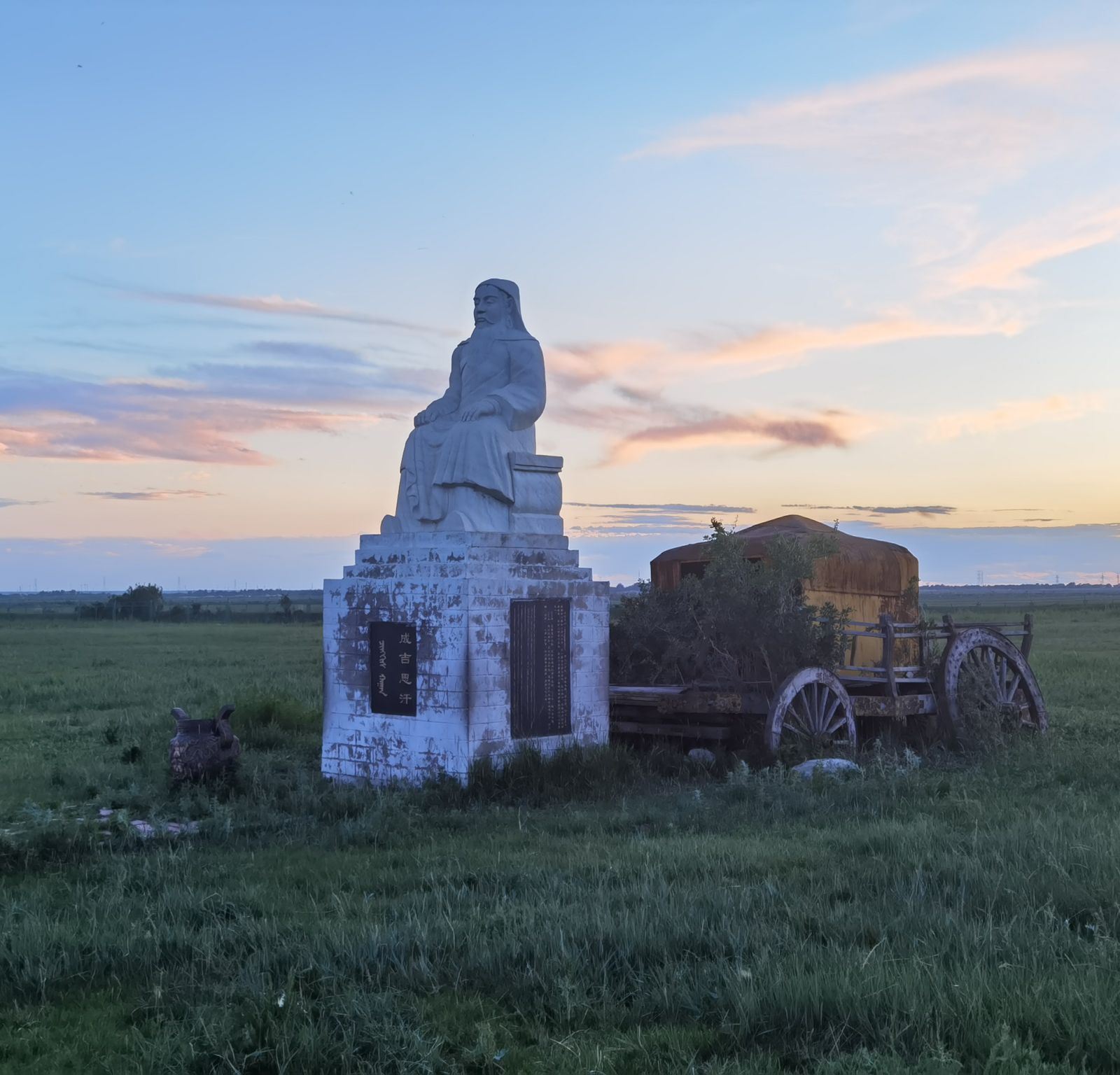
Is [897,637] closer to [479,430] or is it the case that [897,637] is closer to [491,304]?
[479,430]

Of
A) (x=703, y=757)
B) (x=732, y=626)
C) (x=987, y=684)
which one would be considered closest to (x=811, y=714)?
(x=703, y=757)

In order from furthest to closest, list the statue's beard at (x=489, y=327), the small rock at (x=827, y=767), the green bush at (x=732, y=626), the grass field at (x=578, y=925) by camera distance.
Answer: the green bush at (x=732, y=626) → the statue's beard at (x=489, y=327) → the small rock at (x=827, y=767) → the grass field at (x=578, y=925)

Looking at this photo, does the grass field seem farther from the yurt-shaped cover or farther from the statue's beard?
the yurt-shaped cover

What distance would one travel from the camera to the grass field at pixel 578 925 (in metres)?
3.97

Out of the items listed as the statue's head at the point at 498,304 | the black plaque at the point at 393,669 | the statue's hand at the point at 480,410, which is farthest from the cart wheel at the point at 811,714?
the statue's head at the point at 498,304

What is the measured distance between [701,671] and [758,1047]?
8.87m

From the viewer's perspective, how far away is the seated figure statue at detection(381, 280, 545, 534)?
1070cm

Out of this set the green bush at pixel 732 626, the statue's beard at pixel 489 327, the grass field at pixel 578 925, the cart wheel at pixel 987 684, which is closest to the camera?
the grass field at pixel 578 925

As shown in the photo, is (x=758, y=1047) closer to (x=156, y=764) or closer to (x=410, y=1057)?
(x=410, y=1057)

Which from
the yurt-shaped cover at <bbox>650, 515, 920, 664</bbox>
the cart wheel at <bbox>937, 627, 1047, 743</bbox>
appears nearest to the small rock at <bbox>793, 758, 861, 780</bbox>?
the cart wheel at <bbox>937, 627, 1047, 743</bbox>

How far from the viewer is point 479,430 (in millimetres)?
10758

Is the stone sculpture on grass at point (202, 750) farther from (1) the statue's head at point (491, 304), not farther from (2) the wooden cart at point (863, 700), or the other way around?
(1) the statue's head at point (491, 304)

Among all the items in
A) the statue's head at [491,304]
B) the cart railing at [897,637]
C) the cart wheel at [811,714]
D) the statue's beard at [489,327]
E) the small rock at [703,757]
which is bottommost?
the small rock at [703,757]

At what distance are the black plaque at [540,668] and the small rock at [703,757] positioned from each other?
1.36 meters
